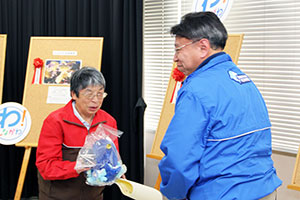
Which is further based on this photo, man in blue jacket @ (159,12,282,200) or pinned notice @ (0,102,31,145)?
pinned notice @ (0,102,31,145)

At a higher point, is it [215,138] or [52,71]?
[52,71]

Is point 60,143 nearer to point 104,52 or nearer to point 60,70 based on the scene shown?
point 60,70

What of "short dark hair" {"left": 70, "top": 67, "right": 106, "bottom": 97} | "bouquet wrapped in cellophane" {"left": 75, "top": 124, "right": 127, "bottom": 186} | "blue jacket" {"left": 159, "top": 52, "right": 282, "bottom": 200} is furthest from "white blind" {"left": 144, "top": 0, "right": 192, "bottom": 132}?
"blue jacket" {"left": 159, "top": 52, "right": 282, "bottom": 200}

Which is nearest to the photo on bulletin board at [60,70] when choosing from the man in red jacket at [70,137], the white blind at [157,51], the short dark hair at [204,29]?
the white blind at [157,51]

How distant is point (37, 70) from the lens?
11.4 feet

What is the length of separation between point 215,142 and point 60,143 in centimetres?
107

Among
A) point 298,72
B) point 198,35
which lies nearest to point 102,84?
point 198,35

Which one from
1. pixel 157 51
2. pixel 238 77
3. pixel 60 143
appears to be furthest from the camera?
pixel 157 51

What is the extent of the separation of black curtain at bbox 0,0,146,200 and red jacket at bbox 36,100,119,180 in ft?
4.22

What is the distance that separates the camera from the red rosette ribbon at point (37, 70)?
135 inches

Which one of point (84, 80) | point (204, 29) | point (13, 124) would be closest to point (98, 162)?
point (84, 80)

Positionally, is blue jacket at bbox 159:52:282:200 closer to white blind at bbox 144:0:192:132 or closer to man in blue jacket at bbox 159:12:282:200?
man in blue jacket at bbox 159:12:282:200

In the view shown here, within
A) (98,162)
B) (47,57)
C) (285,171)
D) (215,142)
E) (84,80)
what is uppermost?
(47,57)

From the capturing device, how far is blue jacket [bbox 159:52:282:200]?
1.52m
